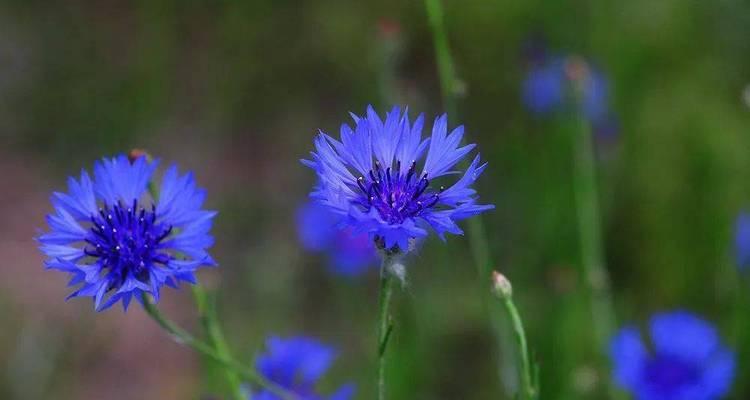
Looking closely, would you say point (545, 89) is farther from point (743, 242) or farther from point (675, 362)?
point (675, 362)

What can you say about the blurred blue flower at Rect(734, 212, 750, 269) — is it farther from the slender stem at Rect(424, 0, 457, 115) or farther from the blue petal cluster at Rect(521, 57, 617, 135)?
the slender stem at Rect(424, 0, 457, 115)

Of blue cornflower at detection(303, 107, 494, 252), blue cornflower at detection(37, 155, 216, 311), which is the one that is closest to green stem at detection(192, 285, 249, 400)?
blue cornflower at detection(37, 155, 216, 311)

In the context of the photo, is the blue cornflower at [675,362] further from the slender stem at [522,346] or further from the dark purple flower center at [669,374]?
the slender stem at [522,346]

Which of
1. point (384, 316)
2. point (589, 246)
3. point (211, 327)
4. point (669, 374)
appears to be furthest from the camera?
point (589, 246)

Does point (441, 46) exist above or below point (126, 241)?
above

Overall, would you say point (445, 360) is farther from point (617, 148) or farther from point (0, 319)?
point (0, 319)

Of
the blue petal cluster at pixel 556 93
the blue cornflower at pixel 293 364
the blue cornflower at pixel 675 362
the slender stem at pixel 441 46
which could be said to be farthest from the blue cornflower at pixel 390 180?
the blue petal cluster at pixel 556 93

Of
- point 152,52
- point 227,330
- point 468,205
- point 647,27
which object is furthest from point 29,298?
point 468,205

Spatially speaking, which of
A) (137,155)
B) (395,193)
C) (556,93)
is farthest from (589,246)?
(137,155)
